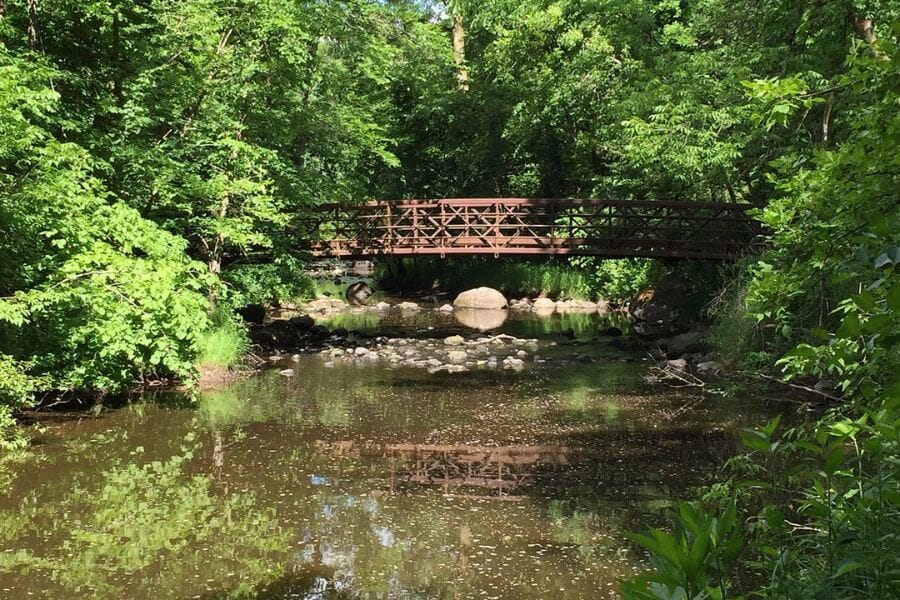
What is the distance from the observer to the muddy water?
4.93 metres

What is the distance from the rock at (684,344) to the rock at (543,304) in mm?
8414

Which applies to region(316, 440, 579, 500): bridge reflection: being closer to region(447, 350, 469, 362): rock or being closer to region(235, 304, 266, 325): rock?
region(447, 350, 469, 362): rock

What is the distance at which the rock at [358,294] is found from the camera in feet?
79.9

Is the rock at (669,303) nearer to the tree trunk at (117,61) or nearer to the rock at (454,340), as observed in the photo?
the rock at (454,340)

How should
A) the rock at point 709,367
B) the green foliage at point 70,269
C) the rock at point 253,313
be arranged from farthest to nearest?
the rock at point 253,313, the rock at point 709,367, the green foliage at point 70,269

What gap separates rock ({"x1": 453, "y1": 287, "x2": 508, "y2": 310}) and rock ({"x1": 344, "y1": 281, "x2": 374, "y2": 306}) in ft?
11.2

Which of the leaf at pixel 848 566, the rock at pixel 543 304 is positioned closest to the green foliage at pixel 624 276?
the rock at pixel 543 304

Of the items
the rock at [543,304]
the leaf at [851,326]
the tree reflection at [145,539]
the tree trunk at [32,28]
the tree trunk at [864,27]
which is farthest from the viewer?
the rock at [543,304]

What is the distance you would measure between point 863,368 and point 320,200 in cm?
1319

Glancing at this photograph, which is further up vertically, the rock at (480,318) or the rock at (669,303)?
the rock at (669,303)

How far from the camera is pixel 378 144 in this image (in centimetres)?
1878

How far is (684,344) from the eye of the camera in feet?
43.9

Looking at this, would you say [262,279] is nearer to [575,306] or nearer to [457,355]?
[457,355]

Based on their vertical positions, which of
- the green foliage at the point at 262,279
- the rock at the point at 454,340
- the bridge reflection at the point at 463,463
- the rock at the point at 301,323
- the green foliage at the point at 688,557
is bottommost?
the rock at the point at 454,340
